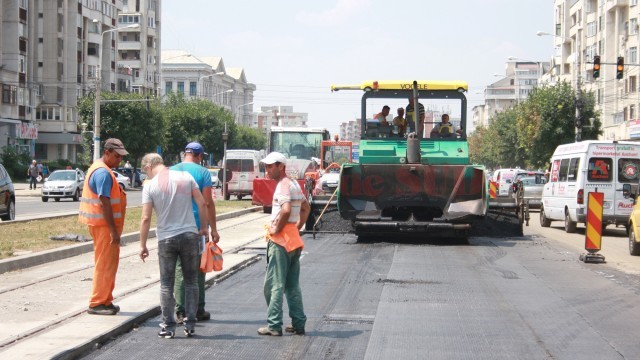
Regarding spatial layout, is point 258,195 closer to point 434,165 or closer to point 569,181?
point 569,181

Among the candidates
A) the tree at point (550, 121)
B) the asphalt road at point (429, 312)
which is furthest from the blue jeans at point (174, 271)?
the tree at point (550, 121)

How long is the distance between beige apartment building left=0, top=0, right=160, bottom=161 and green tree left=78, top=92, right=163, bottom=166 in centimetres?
236

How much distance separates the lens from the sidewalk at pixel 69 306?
313 inches

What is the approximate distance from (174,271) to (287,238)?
1088 millimetres

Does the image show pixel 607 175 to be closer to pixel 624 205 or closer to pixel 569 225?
pixel 624 205

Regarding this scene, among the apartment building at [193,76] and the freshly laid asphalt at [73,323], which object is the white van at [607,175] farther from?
the apartment building at [193,76]

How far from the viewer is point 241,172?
48938 millimetres

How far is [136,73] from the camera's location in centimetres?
11681

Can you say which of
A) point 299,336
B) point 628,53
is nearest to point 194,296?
point 299,336

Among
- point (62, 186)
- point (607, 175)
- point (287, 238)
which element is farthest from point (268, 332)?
point (62, 186)

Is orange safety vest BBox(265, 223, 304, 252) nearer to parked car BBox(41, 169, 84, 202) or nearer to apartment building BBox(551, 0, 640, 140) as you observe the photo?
parked car BBox(41, 169, 84, 202)

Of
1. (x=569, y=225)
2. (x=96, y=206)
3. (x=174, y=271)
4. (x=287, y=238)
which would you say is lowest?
(x=569, y=225)

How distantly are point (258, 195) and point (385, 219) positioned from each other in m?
13.8

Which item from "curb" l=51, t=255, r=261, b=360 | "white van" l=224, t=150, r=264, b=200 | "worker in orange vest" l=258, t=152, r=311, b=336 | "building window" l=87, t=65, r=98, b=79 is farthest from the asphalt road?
"building window" l=87, t=65, r=98, b=79
